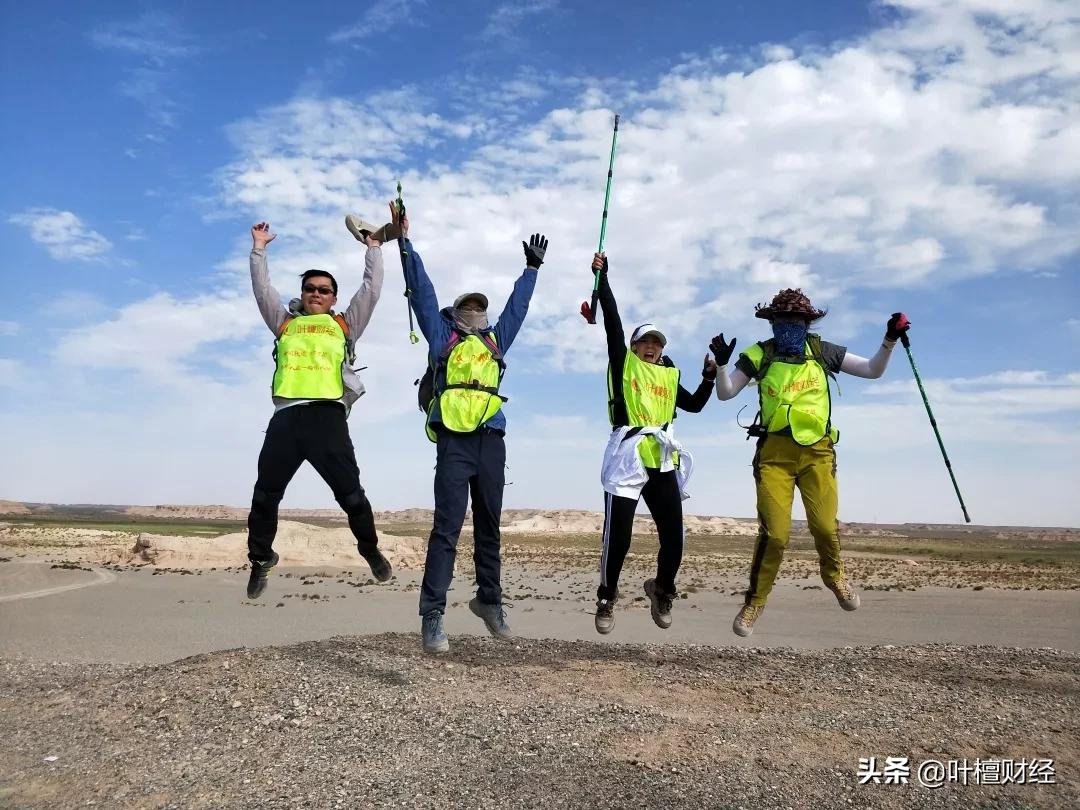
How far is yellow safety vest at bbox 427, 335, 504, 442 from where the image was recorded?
758cm

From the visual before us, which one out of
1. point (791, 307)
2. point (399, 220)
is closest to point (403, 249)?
point (399, 220)

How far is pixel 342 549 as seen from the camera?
36.8 m

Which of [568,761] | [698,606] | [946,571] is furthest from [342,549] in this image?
[568,761]

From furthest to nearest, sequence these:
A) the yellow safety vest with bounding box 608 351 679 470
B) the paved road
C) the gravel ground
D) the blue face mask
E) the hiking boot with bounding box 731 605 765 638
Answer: the paved road
the blue face mask
the yellow safety vest with bounding box 608 351 679 470
the hiking boot with bounding box 731 605 765 638
the gravel ground

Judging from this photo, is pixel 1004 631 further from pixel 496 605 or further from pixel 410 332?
pixel 410 332

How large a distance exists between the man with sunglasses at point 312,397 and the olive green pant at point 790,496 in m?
3.76

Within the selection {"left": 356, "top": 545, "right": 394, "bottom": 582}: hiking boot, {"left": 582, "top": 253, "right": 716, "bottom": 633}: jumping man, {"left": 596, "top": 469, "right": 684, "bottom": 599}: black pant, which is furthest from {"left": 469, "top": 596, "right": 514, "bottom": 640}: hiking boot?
{"left": 596, "top": 469, "right": 684, "bottom": 599}: black pant

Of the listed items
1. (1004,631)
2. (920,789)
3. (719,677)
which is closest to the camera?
(920,789)

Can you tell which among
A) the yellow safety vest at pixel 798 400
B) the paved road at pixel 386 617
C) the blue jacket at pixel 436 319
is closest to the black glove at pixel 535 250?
the blue jacket at pixel 436 319

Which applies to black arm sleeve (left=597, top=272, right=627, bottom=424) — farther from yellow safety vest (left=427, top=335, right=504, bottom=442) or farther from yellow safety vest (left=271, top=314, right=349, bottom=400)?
yellow safety vest (left=271, top=314, right=349, bottom=400)

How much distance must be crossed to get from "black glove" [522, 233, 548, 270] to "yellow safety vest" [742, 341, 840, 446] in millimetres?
2443

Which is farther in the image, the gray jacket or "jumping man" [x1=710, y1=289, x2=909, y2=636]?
"jumping man" [x1=710, y1=289, x2=909, y2=636]

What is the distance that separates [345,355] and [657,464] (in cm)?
319

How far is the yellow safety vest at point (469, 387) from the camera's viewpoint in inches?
299
